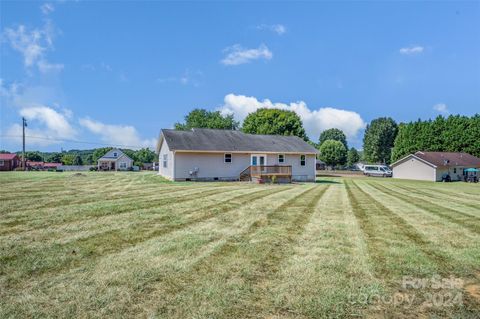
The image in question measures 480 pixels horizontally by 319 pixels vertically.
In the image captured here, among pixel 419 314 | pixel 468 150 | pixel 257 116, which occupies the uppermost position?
pixel 257 116

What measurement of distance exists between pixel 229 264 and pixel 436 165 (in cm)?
4062

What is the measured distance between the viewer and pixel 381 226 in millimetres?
7363

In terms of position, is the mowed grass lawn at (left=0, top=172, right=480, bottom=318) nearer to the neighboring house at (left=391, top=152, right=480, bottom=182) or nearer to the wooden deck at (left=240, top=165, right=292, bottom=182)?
the wooden deck at (left=240, top=165, right=292, bottom=182)

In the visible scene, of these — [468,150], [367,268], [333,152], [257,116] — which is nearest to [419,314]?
[367,268]

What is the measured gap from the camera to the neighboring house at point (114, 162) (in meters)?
63.8

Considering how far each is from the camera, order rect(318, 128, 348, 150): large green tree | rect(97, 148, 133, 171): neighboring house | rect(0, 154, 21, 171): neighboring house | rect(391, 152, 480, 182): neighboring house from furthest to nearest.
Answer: rect(318, 128, 348, 150): large green tree, rect(97, 148, 133, 171): neighboring house, rect(0, 154, 21, 171): neighboring house, rect(391, 152, 480, 182): neighboring house

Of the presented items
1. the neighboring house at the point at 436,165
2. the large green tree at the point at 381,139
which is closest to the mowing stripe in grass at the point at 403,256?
the neighboring house at the point at 436,165

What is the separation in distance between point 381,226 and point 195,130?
2160cm

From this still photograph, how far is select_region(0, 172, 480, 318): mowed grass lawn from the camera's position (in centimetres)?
337

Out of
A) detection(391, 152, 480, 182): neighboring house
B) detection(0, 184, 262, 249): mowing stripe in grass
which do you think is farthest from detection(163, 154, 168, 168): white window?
detection(391, 152, 480, 182): neighboring house

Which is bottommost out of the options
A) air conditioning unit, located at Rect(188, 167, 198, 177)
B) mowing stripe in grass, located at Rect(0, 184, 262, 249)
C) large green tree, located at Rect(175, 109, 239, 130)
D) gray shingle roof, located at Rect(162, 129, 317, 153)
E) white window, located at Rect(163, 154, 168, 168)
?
mowing stripe in grass, located at Rect(0, 184, 262, 249)

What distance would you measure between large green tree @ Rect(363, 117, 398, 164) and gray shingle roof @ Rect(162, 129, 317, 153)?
152 ft

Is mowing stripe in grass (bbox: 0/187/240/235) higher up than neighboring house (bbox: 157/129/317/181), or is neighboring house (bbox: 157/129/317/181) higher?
neighboring house (bbox: 157/129/317/181)

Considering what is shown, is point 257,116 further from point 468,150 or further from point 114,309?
point 114,309
